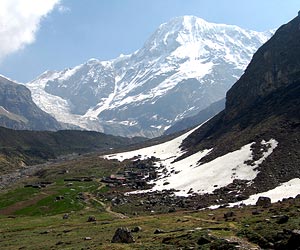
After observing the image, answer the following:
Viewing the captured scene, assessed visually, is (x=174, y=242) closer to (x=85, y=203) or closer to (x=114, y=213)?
(x=114, y=213)

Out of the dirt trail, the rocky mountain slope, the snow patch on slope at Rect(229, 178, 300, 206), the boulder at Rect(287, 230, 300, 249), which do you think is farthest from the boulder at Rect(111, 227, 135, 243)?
the dirt trail

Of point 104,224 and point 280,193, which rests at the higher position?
point 104,224

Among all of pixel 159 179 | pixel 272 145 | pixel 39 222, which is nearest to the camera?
pixel 39 222

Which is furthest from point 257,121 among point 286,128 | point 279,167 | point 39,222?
point 39,222

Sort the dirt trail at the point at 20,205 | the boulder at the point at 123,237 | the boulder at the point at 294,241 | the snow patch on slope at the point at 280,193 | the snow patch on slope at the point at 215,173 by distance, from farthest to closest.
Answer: the dirt trail at the point at 20,205
the snow patch on slope at the point at 215,173
the snow patch on slope at the point at 280,193
the boulder at the point at 123,237
the boulder at the point at 294,241

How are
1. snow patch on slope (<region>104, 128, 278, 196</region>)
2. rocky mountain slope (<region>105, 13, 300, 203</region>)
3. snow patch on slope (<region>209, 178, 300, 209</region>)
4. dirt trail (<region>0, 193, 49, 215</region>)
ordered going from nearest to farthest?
snow patch on slope (<region>209, 178, 300, 209</region>) < rocky mountain slope (<region>105, 13, 300, 203</region>) < snow patch on slope (<region>104, 128, 278, 196</region>) < dirt trail (<region>0, 193, 49, 215</region>)

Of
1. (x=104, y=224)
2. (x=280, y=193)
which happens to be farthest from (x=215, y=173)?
(x=104, y=224)

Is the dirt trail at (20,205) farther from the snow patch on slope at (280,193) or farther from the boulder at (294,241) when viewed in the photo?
the boulder at (294,241)

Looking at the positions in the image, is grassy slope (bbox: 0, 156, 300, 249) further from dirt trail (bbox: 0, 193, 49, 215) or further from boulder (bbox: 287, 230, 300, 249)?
boulder (bbox: 287, 230, 300, 249)

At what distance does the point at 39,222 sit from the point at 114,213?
1859 centimetres

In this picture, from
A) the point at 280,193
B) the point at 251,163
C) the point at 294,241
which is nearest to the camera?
the point at 294,241

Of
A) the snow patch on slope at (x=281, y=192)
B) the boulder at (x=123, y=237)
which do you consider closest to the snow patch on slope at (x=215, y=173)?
the snow patch on slope at (x=281, y=192)

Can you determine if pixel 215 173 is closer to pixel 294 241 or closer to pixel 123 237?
pixel 123 237

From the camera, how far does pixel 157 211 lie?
4397 inches
